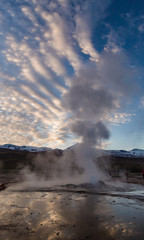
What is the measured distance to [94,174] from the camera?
78.4ft

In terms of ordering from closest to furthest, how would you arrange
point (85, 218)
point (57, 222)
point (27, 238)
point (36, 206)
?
point (27, 238) < point (57, 222) < point (85, 218) < point (36, 206)

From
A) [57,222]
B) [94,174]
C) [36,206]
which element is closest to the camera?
[57,222]

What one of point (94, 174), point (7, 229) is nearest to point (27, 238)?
point (7, 229)

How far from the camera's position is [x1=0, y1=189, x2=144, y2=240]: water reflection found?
20.5ft

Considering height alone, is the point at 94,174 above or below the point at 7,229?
above

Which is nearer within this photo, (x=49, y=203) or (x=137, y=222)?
(x=137, y=222)

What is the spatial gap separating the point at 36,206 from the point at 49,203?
103 cm

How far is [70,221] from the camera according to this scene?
305 inches

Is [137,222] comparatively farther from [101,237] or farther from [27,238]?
[27,238]

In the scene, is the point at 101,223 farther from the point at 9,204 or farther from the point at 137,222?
the point at 9,204

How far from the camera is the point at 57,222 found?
7.52m

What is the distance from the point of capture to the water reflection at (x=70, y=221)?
623cm

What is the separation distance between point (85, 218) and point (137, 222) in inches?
90.7

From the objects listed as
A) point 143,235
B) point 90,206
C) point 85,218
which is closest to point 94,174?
point 90,206
